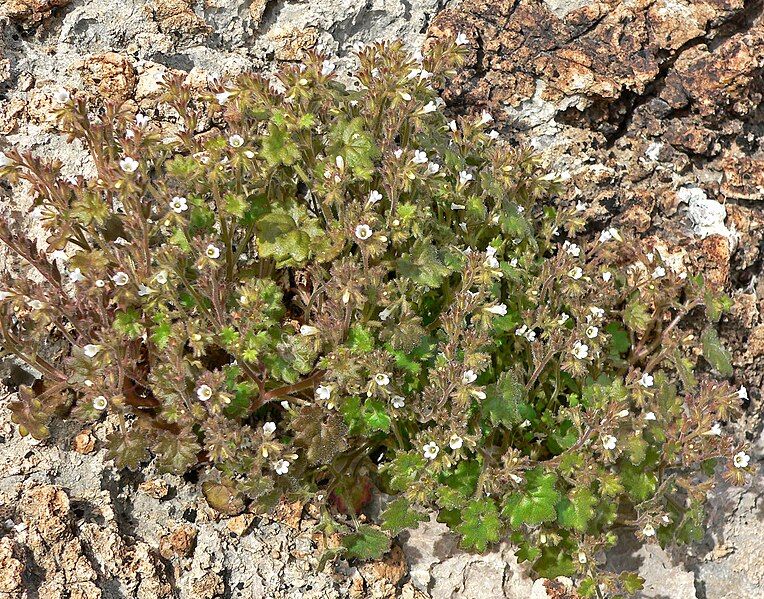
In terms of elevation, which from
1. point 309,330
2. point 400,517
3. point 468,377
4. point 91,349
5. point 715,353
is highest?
point 91,349

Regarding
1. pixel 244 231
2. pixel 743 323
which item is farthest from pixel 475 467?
pixel 743 323

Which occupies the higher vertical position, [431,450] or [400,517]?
[431,450]

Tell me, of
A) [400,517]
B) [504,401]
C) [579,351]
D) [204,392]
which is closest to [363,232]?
[204,392]

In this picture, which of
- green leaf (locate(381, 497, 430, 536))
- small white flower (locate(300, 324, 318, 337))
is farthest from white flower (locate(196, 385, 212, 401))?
green leaf (locate(381, 497, 430, 536))

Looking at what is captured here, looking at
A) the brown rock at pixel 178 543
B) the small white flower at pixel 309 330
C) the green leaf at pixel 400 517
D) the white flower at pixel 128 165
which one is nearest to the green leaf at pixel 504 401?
the green leaf at pixel 400 517

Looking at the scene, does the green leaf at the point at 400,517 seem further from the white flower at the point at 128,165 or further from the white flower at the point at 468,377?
the white flower at the point at 128,165

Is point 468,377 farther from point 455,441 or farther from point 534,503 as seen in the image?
point 534,503

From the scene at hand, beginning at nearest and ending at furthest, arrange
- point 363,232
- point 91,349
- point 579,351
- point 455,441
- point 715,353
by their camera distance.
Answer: point 363,232 → point 91,349 → point 455,441 → point 579,351 → point 715,353

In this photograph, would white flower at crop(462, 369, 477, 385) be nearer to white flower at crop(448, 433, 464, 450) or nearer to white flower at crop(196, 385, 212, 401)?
white flower at crop(448, 433, 464, 450)

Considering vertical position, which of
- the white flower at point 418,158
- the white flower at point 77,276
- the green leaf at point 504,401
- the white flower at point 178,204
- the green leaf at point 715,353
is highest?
the white flower at point 178,204
